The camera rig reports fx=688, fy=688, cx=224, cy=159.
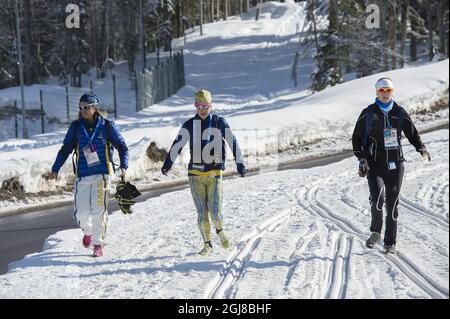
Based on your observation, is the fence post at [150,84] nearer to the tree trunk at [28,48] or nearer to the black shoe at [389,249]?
the tree trunk at [28,48]

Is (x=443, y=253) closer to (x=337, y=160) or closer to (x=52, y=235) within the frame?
(x=52, y=235)

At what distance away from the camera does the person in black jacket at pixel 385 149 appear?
24.9 feet

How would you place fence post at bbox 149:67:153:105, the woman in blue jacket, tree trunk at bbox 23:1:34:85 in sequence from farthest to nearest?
1. tree trunk at bbox 23:1:34:85
2. fence post at bbox 149:67:153:105
3. the woman in blue jacket

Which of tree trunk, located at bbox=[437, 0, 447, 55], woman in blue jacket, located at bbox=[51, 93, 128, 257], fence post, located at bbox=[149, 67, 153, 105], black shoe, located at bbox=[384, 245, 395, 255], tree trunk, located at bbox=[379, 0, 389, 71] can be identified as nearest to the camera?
black shoe, located at bbox=[384, 245, 395, 255]

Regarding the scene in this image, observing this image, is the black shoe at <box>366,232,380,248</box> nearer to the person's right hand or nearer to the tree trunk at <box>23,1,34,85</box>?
the person's right hand

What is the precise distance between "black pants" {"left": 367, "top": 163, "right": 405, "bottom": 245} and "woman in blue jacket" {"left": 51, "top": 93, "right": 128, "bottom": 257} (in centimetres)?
295

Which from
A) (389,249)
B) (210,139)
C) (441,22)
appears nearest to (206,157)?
(210,139)

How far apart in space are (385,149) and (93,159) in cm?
335

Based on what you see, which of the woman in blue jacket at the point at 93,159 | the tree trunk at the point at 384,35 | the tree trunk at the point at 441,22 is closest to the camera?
the woman in blue jacket at the point at 93,159

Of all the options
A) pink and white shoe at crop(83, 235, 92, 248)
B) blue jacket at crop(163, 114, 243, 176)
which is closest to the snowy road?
pink and white shoe at crop(83, 235, 92, 248)

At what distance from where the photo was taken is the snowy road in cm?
644

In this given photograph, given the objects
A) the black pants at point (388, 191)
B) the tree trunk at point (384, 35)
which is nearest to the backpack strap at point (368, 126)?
the black pants at point (388, 191)

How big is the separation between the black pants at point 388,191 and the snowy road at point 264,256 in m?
0.27
